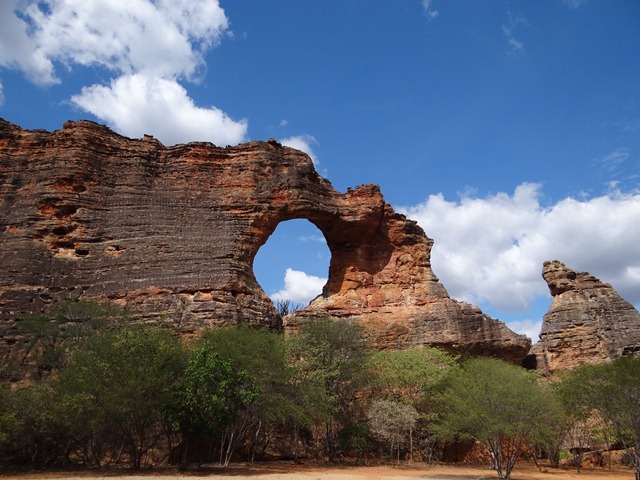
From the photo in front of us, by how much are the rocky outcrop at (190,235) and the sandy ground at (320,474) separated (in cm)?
811

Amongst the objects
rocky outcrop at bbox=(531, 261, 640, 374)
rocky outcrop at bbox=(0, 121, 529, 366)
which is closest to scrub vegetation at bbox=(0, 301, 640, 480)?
rocky outcrop at bbox=(0, 121, 529, 366)

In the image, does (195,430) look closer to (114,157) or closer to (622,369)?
(622,369)

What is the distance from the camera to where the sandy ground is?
17.6 meters

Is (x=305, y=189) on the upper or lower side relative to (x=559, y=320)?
upper

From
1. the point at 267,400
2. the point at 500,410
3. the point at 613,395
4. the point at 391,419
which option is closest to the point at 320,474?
the point at 267,400

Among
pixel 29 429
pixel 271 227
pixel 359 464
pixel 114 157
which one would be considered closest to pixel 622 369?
pixel 359 464

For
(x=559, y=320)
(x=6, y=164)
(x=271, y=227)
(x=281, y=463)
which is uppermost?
(x=6, y=164)

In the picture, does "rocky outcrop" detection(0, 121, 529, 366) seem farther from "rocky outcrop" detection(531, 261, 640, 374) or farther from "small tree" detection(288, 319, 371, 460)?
"rocky outcrop" detection(531, 261, 640, 374)

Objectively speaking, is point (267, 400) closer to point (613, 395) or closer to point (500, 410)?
point (500, 410)

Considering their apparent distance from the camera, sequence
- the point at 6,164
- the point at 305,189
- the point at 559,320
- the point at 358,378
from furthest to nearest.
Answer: the point at 559,320, the point at 305,189, the point at 6,164, the point at 358,378

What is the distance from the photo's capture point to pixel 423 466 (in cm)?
2616

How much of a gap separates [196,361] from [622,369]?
→ 17271 mm

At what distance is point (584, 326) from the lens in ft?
122

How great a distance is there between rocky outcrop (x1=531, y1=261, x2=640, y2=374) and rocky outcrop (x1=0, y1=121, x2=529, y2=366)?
242 inches
